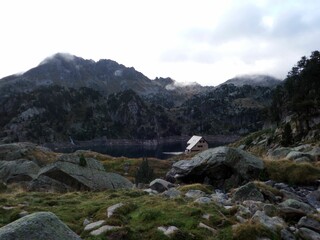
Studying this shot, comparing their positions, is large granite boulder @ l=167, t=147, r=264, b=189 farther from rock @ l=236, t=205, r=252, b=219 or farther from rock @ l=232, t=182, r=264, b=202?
rock @ l=236, t=205, r=252, b=219

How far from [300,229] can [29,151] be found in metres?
72.7

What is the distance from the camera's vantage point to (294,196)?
85.6 ft

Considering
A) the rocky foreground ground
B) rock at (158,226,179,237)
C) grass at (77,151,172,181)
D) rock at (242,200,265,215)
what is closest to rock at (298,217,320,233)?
the rocky foreground ground

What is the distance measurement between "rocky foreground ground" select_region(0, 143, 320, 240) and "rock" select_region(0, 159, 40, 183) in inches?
361

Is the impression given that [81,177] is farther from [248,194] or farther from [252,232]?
[252,232]

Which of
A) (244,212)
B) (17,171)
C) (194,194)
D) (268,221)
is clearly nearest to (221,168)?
(194,194)

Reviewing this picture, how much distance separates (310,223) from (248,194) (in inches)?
230

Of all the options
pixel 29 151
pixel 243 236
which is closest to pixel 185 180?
pixel 243 236

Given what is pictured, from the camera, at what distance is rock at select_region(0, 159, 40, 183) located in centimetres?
4584

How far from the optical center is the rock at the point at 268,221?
53.4 ft

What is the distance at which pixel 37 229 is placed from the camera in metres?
9.05

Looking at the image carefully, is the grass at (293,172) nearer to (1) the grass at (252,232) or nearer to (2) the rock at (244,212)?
(2) the rock at (244,212)

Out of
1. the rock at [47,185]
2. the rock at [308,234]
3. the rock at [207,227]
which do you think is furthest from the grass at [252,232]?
the rock at [47,185]

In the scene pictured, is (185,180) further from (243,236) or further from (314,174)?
(243,236)
